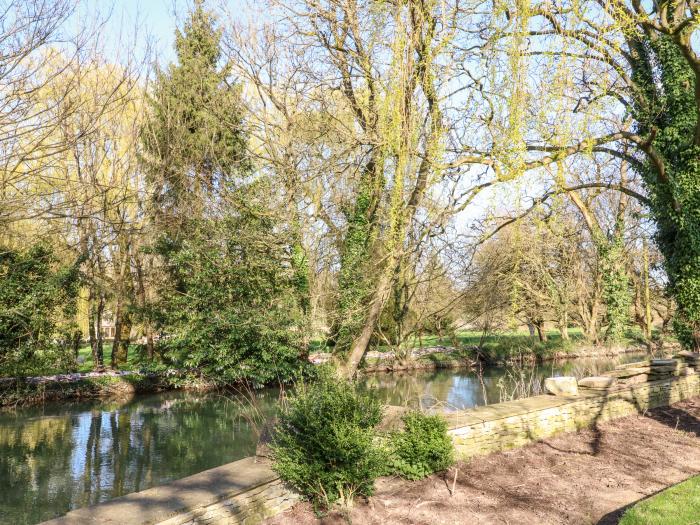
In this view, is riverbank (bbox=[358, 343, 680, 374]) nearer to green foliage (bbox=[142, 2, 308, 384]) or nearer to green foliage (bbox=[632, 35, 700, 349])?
green foliage (bbox=[142, 2, 308, 384])

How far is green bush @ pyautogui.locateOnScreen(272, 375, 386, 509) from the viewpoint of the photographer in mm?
4562

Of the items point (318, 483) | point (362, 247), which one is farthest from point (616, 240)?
point (318, 483)

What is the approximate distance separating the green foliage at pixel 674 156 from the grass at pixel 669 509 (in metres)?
7.37

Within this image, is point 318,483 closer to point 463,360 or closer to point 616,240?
point 616,240

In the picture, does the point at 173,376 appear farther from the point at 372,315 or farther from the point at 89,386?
the point at 372,315

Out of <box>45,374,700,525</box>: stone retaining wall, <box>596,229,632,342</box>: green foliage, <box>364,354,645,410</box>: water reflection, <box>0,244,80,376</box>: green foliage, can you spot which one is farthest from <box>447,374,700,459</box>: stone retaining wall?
<box>0,244,80,376</box>: green foliage

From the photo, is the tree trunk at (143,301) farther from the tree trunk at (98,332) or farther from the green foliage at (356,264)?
the green foliage at (356,264)

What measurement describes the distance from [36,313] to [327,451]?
11549 mm

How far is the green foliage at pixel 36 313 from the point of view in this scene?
43.2 ft

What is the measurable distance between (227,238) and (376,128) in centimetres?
684

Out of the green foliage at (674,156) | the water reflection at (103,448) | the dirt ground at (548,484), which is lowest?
the water reflection at (103,448)

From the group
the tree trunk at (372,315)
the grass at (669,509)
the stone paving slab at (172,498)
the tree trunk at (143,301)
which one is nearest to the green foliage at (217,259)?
the tree trunk at (143,301)

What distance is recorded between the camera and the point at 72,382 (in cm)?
1496

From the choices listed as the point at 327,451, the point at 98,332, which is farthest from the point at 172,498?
the point at 98,332
